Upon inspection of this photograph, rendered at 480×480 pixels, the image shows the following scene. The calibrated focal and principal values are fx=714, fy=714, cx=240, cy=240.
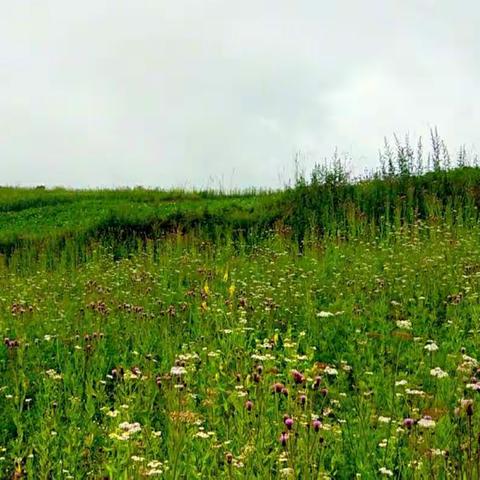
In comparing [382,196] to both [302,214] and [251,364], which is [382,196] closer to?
[302,214]

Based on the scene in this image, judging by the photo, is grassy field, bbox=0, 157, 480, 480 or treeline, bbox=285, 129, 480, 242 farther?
treeline, bbox=285, 129, 480, 242

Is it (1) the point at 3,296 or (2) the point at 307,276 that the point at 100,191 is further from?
(2) the point at 307,276

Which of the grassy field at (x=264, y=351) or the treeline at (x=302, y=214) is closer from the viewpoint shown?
the grassy field at (x=264, y=351)

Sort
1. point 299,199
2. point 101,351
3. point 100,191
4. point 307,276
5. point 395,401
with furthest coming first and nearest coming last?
point 100,191 < point 299,199 < point 307,276 < point 101,351 < point 395,401

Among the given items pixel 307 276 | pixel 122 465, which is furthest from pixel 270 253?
pixel 122 465

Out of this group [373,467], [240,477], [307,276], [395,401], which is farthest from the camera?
[307,276]

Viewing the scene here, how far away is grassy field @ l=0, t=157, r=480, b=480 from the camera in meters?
3.24

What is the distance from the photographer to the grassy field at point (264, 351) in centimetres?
324

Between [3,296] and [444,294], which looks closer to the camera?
[444,294]

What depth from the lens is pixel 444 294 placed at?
6793 millimetres

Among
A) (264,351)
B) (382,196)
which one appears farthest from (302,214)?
(264,351)

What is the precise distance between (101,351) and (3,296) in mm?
3398

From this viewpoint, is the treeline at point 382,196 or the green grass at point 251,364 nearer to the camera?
the green grass at point 251,364

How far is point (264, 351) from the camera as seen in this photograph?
5188 millimetres
